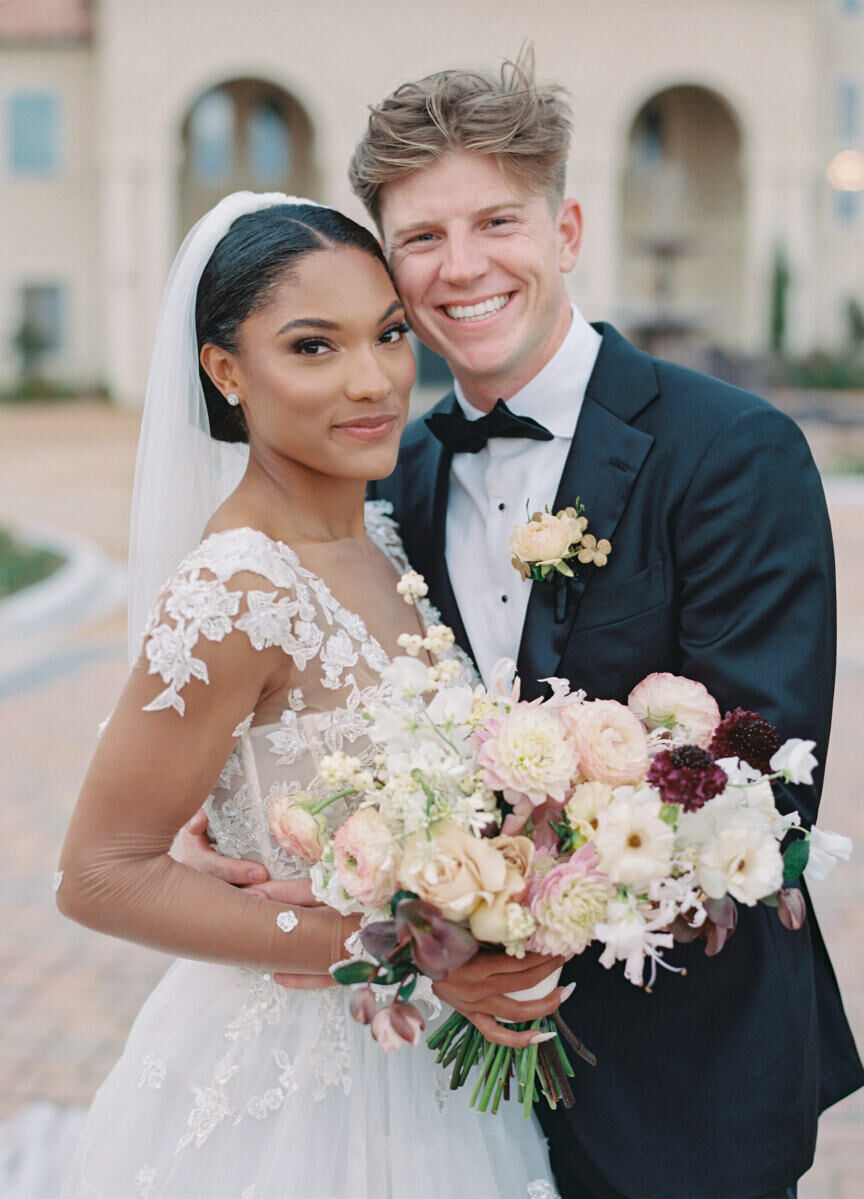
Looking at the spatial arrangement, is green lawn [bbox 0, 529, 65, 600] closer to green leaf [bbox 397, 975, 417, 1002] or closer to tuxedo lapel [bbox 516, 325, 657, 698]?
tuxedo lapel [bbox 516, 325, 657, 698]

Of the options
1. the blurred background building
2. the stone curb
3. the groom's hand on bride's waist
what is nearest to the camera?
the groom's hand on bride's waist

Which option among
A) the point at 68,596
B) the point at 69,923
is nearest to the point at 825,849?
the point at 69,923

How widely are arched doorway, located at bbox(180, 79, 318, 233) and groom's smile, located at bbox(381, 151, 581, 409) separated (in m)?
29.4

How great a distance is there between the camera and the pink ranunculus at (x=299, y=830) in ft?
7.04

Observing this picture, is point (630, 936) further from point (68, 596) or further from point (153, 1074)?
point (68, 596)

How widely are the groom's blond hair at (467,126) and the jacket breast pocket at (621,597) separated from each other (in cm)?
87

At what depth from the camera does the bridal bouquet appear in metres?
1.88

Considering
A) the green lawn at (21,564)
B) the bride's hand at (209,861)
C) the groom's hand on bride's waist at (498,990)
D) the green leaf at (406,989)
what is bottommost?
the green lawn at (21,564)

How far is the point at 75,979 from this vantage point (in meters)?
5.41

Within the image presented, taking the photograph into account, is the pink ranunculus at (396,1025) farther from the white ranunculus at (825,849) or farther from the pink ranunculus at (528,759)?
the white ranunculus at (825,849)

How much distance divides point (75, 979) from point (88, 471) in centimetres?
1548

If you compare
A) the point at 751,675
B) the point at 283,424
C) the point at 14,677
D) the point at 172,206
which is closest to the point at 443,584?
the point at 283,424

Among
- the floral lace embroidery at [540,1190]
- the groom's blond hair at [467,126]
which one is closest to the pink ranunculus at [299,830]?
the floral lace embroidery at [540,1190]

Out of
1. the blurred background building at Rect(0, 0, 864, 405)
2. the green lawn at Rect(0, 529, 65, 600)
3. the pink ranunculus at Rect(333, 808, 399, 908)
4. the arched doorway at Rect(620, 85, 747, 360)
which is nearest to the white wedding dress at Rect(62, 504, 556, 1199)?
the pink ranunculus at Rect(333, 808, 399, 908)
